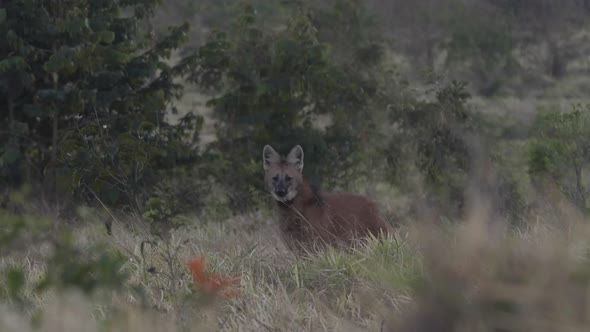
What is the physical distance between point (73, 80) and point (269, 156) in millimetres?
3627

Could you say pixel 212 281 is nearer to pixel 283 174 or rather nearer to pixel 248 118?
pixel 283 174

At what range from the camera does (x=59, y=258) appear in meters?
3.41

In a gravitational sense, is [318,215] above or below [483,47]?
above

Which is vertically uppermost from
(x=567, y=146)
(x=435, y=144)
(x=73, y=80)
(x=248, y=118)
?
(x=567, y=146)

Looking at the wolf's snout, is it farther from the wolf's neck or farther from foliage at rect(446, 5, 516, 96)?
foliage at rect(446, 5, 516, 96)

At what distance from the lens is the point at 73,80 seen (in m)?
11.3

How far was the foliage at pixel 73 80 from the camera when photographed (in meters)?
10.4

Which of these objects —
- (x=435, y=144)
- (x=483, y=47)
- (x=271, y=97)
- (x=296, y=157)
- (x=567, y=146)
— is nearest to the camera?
(x=296, y=157)

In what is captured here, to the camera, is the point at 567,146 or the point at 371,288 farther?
the point at 567,146

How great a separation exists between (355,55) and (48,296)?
9.90 m

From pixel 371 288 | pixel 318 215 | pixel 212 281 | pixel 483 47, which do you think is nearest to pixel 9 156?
pixel 318 215

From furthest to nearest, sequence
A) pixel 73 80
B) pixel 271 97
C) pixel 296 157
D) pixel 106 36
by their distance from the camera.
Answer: pixel 271 97, pixel 73 80, pixel 106 36, pixel 296 157

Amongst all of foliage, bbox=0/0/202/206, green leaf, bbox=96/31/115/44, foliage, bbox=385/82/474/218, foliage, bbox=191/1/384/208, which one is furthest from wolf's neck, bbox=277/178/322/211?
foliage, bbox=385/82/474/218

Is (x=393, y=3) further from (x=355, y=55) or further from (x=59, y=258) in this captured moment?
(x=59, y=258)
